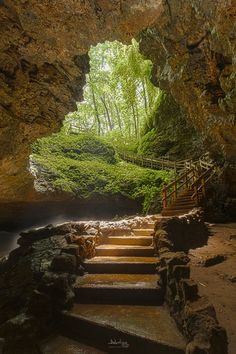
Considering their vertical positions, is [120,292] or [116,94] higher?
[116,94]

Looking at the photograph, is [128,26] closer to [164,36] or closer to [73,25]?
[73,25]

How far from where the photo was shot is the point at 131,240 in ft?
23.5

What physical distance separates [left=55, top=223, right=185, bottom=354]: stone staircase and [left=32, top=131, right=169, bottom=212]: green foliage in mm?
6209

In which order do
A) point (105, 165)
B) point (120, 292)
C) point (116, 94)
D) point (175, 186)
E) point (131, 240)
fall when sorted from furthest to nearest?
1. point (116, 94)
2. point (105, 165)
3. point (175, 186)
4. point (131, 240)
5. point (120, 292)

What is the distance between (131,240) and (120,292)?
238 cm

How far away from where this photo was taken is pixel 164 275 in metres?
4.92

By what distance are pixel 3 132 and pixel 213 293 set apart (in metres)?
6.00

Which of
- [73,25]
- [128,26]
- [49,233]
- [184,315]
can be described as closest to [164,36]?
[128,26]

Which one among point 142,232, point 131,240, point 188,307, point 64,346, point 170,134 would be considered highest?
point 170,134

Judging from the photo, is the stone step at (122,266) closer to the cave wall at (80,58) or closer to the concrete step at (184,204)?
the cave wall at (80,58)

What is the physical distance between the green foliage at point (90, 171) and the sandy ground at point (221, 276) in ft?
17.4

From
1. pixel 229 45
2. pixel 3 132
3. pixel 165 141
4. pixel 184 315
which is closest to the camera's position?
pixel 184 315

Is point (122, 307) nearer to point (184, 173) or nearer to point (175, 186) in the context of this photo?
point (175, 186)

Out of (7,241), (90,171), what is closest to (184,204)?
(90,171)
